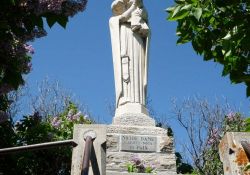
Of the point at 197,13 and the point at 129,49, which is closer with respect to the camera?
the point at 197,13

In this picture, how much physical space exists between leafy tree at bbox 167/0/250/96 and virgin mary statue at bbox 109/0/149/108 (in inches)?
124

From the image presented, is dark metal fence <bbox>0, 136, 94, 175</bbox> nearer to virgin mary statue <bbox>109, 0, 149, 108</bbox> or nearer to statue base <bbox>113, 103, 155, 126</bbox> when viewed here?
statue base <bbox>113, 103, 155, 126</bbox>

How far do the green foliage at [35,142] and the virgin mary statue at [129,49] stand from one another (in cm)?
261

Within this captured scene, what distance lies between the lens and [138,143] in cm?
679

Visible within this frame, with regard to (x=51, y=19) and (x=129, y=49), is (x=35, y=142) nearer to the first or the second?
(x=129, y=49)

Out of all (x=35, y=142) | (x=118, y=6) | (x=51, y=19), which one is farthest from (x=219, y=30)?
(x=35, y=142)

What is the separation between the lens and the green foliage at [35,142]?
8.95 meters

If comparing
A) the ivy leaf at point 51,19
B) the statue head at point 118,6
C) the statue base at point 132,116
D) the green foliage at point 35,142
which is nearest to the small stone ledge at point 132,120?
the statue base at point 132,116

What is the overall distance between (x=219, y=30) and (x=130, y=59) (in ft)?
11.9

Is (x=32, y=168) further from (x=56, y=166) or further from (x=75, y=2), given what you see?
(x=75, y=2)

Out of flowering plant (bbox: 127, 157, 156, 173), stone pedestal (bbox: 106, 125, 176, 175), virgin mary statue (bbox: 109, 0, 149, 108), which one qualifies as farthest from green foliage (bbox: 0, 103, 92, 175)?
flowering plant (bbox: 127, 157, 156, 173)

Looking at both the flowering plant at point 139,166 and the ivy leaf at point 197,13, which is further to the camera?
the flowering plant at point 139,166

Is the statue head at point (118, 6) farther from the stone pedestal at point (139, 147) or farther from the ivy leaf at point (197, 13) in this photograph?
the ivy leaf at point (197, 13)

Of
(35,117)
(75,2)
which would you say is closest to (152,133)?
(75,2)
